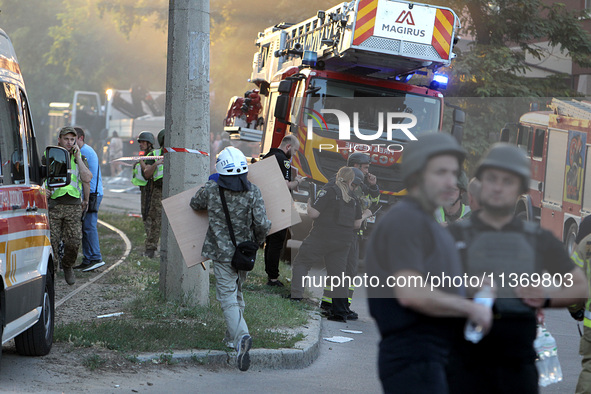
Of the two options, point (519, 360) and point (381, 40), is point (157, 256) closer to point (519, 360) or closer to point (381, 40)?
point (381, 40)

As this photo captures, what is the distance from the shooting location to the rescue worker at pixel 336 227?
9969mm

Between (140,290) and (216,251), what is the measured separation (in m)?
2.95

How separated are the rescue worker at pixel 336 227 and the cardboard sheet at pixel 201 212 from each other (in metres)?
2.23

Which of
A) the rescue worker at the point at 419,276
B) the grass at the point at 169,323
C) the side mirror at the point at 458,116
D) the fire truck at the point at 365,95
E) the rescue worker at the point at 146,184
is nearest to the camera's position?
the rescue worker at the point at 419,276

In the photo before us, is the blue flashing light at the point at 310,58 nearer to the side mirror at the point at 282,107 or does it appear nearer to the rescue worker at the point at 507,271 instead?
the side mirror at the point at 282,107

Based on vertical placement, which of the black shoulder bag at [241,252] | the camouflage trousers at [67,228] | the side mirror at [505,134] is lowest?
the camouflage trousers at [67,228]

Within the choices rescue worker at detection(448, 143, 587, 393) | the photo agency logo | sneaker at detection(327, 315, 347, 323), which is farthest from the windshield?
rescue worker at detection(448, 143, 587, 393)

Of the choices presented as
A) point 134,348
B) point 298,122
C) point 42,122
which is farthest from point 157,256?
point 42,122

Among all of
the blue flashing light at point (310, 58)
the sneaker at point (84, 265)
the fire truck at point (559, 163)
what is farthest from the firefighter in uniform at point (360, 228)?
the fire truck at point (559, 163)

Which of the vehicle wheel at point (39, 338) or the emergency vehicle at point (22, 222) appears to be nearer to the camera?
the emergency vehicle at point (22, 222)

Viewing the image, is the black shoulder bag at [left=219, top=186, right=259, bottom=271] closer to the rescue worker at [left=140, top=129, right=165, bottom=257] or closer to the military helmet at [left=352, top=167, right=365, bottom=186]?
the military helmet at [left=352, top=167, right=365, bottom=186]

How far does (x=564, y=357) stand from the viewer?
865 centimetres

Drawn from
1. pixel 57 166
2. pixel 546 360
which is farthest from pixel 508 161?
pixel 57 166

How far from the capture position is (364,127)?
45.9ft
